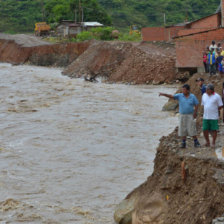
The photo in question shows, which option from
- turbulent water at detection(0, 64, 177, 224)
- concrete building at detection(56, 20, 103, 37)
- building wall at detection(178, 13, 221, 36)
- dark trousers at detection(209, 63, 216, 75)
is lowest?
turbulent water at detection(0, 64, 177, 224)

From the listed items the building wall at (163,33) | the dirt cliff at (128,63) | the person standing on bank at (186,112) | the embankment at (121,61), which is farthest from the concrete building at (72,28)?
the person standing on bank at (186,112)

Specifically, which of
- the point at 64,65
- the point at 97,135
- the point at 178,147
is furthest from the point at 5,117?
the point at 64,65

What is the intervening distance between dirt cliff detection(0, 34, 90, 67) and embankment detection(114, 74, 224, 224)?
40.1 meters

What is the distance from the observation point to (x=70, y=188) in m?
11.5

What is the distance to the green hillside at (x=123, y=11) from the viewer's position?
9012cm

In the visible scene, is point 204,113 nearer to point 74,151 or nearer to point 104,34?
point 74,151

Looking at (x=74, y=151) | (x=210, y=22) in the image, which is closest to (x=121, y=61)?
(x=210, y=22)

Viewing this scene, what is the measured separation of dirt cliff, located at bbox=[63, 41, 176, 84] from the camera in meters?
33.3

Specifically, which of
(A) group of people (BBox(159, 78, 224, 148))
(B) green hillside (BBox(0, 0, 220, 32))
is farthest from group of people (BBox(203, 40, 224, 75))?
(B) green hillside (BBox(0, 0, 220, 32))

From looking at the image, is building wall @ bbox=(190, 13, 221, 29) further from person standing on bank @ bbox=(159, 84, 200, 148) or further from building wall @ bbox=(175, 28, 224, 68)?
person standing on bank @ bbox=(159, 84, 200, 148)

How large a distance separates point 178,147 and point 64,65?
42.7 meters

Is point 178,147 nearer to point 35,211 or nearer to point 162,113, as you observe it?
point 35,211

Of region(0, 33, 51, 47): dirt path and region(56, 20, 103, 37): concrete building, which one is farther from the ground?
region(56, 20, 103, 37): concrete building

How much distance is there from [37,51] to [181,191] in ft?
161
